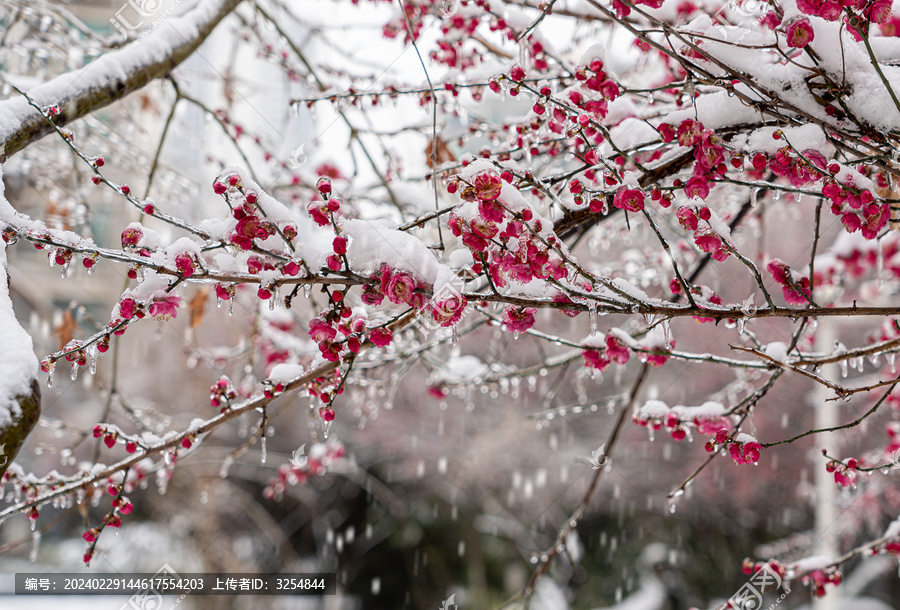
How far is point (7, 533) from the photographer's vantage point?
267 inches

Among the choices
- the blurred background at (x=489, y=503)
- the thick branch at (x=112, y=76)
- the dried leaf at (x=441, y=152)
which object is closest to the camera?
the thick branch at (x=112, y=76)

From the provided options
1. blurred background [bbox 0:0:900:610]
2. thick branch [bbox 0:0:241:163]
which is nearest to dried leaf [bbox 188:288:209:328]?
thick branch [bbox 0:0:241:163]

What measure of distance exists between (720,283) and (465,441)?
3427mm

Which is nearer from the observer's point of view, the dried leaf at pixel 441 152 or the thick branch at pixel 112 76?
the thick branch at pixel 112 76

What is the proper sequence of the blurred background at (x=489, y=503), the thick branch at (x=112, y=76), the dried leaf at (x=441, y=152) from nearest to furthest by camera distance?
the thick branch at (x=112, y=76), the dried leaf at (x=441, y=152), the blurred background at (x=489, y=503)

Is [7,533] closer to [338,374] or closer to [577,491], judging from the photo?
[577,491]

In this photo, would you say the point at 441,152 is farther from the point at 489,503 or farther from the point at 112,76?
the point at 489,503

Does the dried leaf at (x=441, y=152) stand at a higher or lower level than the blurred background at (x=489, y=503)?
higher

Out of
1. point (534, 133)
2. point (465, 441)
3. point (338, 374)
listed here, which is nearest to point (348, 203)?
point (534, 133)

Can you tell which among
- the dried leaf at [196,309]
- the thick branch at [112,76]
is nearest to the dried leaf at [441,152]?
the thick branch at [112,76]

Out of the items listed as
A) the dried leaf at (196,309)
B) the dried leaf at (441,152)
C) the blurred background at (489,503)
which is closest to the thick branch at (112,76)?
the dried leaf at (196,309)

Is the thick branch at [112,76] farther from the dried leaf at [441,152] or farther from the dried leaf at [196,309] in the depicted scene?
the dried leaf at [441,152]

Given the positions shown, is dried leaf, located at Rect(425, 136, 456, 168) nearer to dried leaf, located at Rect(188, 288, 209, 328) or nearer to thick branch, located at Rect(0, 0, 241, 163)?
thick branch, located at Rect(0, 0, 241, 163)

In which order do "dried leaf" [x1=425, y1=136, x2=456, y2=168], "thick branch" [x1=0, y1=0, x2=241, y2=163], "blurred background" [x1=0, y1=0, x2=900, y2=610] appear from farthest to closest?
"blurred background" [x1=0, y1=0, x2=900, y2=610] → "dried leaf" [x1=425, y1=136, x2=456, y2=168] → "thick branch" [x1=0, y1=0, x2=241, y2=163]
